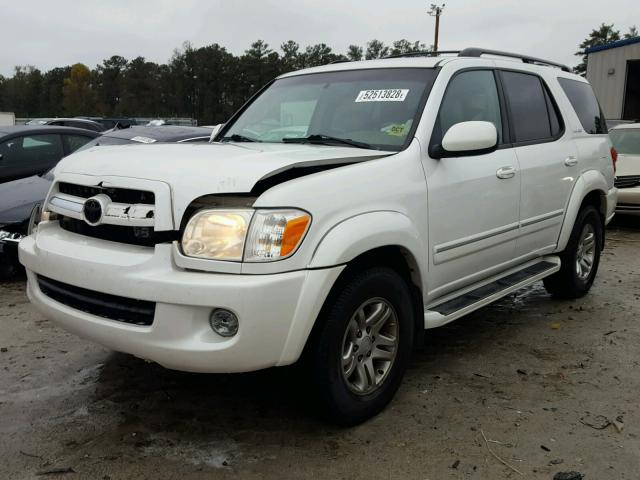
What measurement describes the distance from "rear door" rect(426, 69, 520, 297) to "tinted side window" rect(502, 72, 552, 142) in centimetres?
16

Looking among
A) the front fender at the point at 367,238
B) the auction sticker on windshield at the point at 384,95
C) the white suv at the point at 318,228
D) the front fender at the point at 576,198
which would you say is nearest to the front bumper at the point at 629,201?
the front fender at the point at 576,198

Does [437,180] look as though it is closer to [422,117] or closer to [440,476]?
[422,117]

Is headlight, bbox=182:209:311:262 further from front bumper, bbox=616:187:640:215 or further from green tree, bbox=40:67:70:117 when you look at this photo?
green tree, bbox=40:67:70:117

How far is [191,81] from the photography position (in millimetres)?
82562

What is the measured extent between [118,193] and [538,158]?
288cm

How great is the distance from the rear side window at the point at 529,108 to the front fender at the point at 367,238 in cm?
151

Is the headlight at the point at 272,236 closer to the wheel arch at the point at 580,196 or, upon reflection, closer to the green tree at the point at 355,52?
the wheel arch at the point at 580,196

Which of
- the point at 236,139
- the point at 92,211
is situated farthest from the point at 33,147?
the point at 92,211

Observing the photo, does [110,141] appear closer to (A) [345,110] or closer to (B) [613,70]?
(A) [345,110]

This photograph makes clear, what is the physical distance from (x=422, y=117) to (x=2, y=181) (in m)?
5.69

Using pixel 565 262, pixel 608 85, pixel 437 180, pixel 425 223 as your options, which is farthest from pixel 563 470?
pixel 608 85

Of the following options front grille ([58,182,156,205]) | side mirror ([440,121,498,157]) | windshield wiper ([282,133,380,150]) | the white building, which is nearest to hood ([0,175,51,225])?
front grille ([58,182,156,205])

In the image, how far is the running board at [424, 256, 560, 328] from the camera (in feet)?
11.3

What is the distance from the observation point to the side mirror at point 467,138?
3.31m
